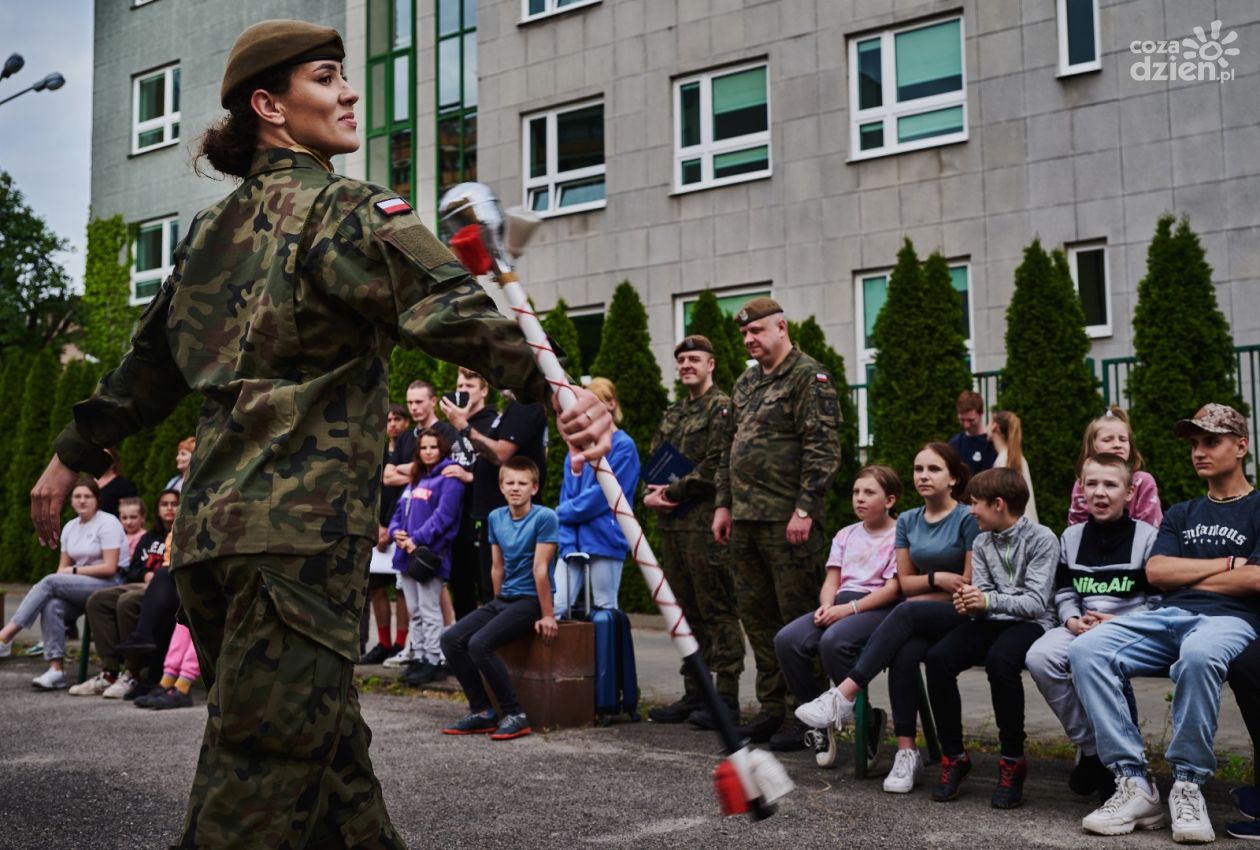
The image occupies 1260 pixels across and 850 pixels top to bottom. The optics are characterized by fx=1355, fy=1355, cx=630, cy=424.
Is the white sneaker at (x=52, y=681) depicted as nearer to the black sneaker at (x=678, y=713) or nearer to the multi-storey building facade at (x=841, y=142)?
the black sneaker at (x=678, y=713)

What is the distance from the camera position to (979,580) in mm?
6414

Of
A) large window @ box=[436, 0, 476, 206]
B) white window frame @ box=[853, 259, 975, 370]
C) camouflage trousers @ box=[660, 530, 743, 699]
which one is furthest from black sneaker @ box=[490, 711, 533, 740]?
large window @ box=[436, 0, 476, 206]

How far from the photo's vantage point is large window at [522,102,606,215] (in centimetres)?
2034

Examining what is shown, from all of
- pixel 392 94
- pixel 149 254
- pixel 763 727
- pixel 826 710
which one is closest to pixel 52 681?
pixel 763 727

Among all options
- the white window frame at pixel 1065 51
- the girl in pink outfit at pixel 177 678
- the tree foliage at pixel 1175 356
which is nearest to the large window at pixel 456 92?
the white window frame at pixel 1065 51

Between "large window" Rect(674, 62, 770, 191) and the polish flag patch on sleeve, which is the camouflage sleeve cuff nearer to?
the polish flag patch on sleeve

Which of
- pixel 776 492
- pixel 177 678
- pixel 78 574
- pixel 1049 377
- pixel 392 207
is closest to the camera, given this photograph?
pixel 392 207

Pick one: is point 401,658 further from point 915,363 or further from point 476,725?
point 915,363

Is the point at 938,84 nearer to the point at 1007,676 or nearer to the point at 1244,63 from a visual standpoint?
the point at 1244,63

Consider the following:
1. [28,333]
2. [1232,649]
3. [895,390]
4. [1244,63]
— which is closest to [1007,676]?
[1232,649]

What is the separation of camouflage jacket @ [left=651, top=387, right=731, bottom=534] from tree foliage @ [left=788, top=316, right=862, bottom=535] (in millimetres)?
4593

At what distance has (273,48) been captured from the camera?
3156 millimetres

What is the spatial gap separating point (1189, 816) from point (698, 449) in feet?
Result: 14.0

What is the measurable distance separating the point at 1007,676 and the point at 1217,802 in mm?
1021
